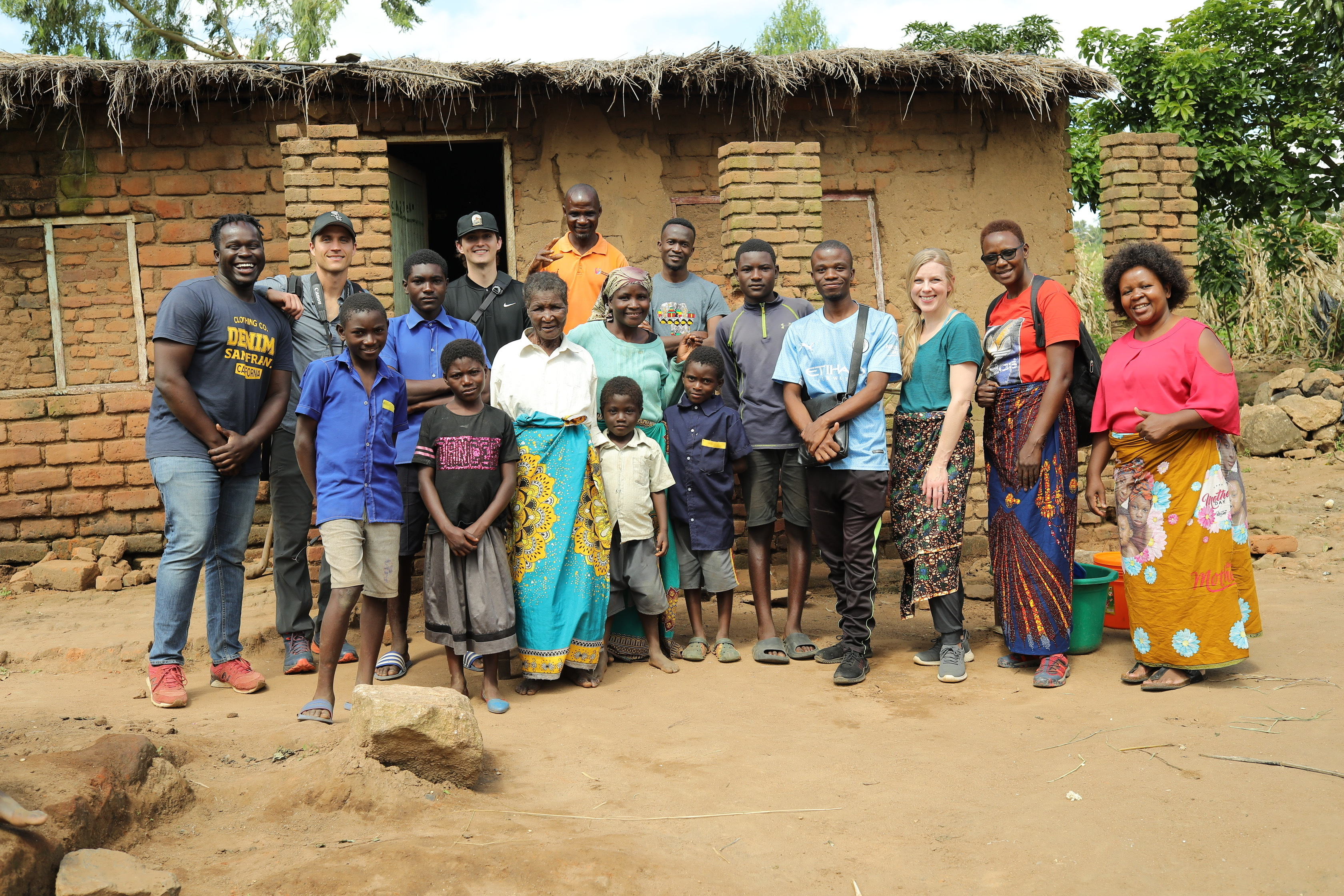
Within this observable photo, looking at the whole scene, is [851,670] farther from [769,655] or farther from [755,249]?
[755,249]

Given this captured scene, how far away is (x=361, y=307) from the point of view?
150 inches

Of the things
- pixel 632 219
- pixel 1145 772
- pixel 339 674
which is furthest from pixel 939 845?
pixel 632 219

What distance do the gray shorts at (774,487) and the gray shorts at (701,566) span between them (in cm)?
21

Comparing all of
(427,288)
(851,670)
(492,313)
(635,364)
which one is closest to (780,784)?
(851,670)

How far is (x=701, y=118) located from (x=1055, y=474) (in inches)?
158

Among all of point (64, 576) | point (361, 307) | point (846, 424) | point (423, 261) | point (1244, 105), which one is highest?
point (1244, 105)

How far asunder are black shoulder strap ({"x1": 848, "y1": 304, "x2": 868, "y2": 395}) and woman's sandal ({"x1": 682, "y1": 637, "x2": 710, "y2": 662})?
1.29 metres

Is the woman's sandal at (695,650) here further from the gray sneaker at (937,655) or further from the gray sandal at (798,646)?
the gray sneaker at (937,655)

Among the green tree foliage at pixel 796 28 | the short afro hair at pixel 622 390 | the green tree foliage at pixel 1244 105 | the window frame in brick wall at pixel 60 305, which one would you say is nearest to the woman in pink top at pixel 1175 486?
the short afro hair at pixel 622 390

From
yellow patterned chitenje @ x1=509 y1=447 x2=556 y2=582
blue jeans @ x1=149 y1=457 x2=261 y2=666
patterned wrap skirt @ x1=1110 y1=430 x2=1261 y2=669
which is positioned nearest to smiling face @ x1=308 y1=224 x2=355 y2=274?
blue jeans @ x1=149 y1=457 x2=261 y2=666

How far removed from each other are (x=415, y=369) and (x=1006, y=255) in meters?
2.45

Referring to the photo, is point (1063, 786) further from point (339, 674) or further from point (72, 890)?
point (339, 674)

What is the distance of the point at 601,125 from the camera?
22.7 feet

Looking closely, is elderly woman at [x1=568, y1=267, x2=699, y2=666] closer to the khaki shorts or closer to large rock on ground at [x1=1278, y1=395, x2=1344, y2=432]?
the khaki shorts
